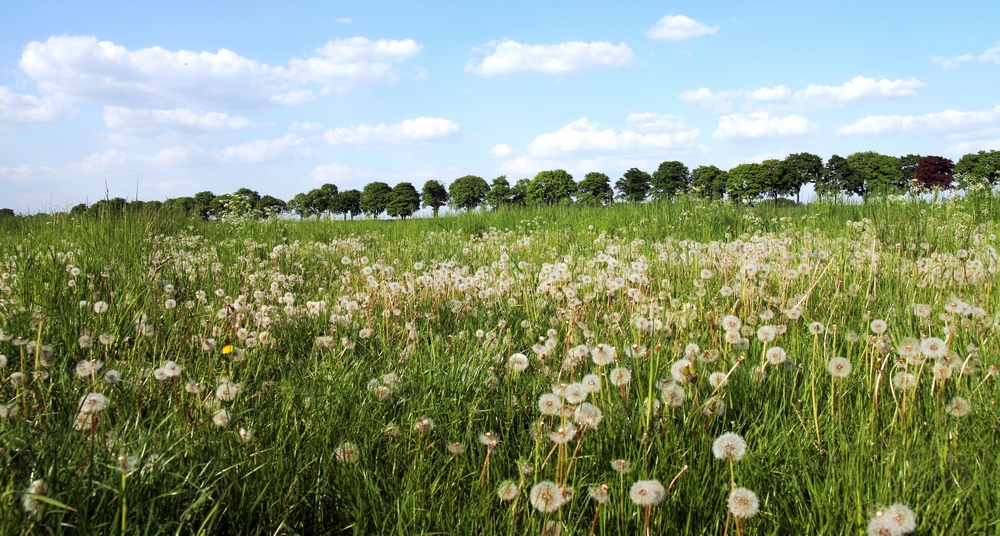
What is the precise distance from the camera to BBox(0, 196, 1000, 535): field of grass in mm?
1625

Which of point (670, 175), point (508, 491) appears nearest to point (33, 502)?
point (508, 491)

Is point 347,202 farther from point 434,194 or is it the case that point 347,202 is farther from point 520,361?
point 520,361

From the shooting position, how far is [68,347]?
2.96 meters

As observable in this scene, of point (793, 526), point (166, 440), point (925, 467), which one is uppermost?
point (166, 440)

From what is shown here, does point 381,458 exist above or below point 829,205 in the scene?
below

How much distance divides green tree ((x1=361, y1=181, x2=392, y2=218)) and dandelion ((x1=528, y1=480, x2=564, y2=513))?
87.0 meters

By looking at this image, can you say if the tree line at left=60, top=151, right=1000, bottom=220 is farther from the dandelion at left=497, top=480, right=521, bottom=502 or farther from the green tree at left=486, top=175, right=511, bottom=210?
the dandelion at left=497, top=480, right=521, bottom=502

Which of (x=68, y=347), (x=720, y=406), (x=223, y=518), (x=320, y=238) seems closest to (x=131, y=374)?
(x=68, y=347)

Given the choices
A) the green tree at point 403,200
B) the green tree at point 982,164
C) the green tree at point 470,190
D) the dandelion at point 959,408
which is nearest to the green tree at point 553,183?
the green tree at point 470,190

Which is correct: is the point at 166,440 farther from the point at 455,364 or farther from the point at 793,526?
the point at 793,526

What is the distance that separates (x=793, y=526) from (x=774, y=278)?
3.21 metres

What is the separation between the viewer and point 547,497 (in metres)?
1.49

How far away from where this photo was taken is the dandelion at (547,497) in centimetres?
147

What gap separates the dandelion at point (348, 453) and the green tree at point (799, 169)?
81.2 metres
